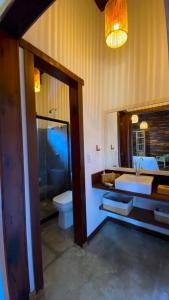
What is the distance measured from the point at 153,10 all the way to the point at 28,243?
302cm

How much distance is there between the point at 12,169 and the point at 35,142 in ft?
0.99

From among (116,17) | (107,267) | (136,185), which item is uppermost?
(116,17)

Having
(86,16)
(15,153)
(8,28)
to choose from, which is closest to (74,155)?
(15,153)

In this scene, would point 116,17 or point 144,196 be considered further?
point 144,196

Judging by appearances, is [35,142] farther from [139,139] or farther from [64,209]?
[139,139]

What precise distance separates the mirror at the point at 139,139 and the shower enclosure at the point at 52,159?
3.74ft

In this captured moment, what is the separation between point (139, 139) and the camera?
→ 224 cm

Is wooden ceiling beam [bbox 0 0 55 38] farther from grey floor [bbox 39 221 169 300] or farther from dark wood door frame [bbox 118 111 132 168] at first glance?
grey floor [bbox 39 221 169 300]

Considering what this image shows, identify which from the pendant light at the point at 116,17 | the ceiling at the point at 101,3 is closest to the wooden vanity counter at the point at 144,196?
the pendant light at the point at 116,17

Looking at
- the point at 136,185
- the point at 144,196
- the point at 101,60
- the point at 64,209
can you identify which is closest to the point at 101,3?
the point at 101,60

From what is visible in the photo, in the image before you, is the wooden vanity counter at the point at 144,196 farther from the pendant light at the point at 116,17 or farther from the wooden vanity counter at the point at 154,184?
the pendant light at the point at 116,17

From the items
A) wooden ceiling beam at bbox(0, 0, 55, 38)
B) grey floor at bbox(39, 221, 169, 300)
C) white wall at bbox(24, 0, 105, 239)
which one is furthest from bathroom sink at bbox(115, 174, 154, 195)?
wooden ceiling beam at bbox(0, 0, 55, 38)

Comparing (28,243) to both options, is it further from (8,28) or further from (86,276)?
(8,28)

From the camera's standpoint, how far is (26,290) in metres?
1.24
